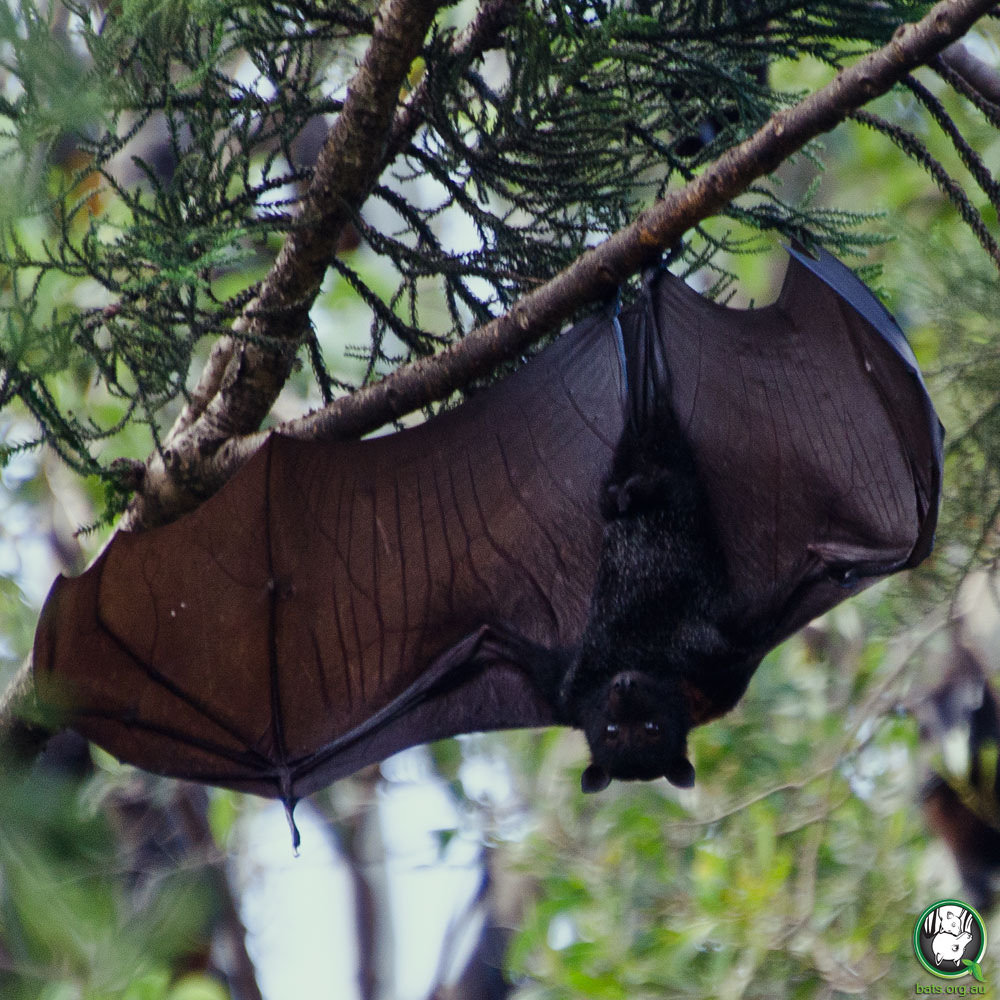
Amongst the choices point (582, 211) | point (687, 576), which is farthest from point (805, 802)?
point (582, 211)

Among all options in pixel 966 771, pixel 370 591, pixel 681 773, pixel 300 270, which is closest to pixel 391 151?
pixel 300 270

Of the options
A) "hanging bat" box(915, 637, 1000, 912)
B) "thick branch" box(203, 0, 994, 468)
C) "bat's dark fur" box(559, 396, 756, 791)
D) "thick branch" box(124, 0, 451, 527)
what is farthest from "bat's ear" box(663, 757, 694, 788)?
"hanging bat" box(915, 637, 1000, 912)

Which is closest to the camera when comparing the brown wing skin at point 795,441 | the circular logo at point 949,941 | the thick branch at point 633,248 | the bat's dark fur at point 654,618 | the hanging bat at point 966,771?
the thick branch at point 633,248

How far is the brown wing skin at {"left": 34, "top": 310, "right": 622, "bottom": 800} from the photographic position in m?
3.44

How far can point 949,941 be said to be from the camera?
17.3 ft

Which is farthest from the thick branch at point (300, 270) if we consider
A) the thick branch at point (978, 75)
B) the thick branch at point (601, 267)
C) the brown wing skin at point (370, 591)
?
the thick branch at point (978, 75)

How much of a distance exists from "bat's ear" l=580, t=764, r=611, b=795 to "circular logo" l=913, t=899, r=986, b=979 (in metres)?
2.57

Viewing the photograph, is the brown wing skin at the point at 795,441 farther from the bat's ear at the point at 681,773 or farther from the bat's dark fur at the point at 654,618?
the bat's ear at the point at 681,773

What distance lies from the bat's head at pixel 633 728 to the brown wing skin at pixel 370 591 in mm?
228

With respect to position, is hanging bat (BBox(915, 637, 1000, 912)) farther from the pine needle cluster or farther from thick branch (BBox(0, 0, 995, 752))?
thick branch (BBox(0, 0, 995, 752))

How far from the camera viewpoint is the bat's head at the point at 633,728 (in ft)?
11.4

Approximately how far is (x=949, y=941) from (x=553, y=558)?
3.10 metres

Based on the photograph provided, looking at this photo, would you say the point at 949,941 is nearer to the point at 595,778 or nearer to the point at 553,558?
the point at 595,778

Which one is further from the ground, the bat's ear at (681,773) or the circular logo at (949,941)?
the bat's ear at (681,773)
